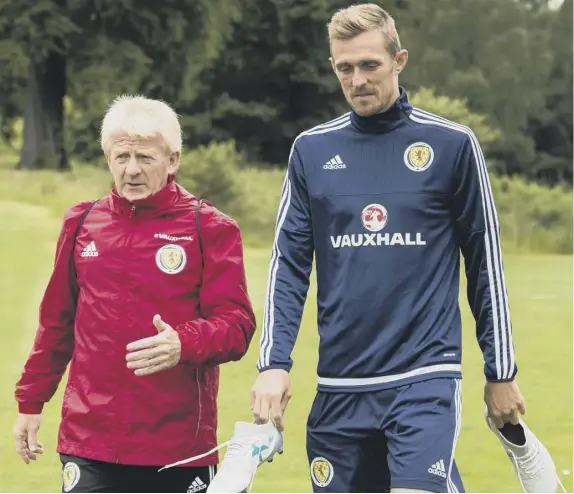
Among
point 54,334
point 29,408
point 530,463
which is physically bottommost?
point 530,463

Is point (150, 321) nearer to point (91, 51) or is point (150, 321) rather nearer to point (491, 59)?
point (91, 51)

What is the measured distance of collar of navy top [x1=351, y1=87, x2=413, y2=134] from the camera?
4426mm

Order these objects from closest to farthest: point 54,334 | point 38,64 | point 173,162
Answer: point 173,162 → point 54,334 → point 38,64

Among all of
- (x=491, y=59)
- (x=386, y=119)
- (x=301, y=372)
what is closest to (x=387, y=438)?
(x=386, y=119)

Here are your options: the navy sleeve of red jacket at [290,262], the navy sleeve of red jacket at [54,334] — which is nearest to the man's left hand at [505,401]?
the navy sleeve of red jacket at [290,262]

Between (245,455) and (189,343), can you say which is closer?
(245,455)

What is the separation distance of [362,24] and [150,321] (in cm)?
118

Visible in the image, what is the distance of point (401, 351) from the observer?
4.30 m

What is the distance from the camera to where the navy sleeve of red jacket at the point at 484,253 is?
4.34 meters

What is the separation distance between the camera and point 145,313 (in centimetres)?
447

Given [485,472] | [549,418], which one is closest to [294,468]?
[485,472]

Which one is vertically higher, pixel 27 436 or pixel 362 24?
pixel 362 24

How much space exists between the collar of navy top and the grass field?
424 cm

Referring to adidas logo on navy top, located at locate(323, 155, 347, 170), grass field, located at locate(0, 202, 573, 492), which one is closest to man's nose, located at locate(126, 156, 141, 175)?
adidas logo on navy top, located at locate(323, 155, 347, 170)
